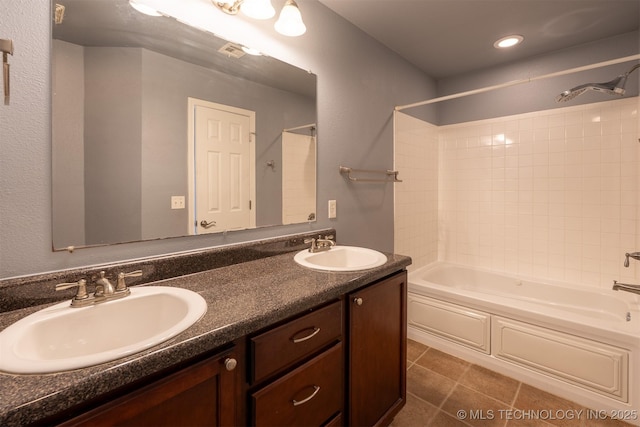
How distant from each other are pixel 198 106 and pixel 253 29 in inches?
21.0

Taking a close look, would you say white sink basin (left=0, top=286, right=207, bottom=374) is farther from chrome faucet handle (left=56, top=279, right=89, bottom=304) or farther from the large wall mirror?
the large wall mirror

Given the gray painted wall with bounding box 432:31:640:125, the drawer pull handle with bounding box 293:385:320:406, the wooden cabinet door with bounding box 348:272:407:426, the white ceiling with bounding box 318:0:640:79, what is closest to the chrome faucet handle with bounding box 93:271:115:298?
the drawer pull handle with bounding box 293:385:320:406

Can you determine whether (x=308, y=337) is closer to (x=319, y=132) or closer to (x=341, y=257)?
(x=341, y=257)

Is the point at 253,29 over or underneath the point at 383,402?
over

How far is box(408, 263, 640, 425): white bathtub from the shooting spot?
1.63 meters

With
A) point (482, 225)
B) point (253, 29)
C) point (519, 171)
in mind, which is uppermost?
point (253, 29)

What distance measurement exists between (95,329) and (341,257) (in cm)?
117

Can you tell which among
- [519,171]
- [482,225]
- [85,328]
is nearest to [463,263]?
[482,225]

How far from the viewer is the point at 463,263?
3.08 meters

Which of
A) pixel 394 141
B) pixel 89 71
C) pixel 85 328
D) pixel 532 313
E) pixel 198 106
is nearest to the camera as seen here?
pixel 85 328

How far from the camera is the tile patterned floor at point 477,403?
1.61 metres

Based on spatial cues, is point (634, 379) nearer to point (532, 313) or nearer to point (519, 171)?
point (532, 313)

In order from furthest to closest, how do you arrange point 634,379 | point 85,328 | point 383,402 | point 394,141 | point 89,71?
point 394,141 → point 634,379 → point 383,402 → point 89,71 → point 85,328

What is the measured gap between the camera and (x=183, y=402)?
704 mm
